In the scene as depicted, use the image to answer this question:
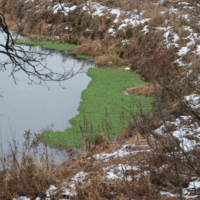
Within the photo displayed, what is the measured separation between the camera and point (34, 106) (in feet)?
25.7

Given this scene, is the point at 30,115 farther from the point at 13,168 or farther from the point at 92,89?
the point at 13,168

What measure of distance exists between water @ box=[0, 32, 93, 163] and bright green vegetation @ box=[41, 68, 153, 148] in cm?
25

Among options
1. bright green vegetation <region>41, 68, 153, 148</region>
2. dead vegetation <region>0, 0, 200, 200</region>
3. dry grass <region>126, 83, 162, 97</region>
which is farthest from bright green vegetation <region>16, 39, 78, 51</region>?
dry grass <region>126, 83, 162, 97</region>

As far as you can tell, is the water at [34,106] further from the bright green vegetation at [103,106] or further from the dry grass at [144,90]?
the dry grass at [144,90]

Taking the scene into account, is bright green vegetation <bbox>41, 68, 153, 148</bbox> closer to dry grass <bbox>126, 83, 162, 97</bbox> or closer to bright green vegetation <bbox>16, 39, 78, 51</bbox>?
dry grass <bbox>126, 83, 162, 97</bbox>

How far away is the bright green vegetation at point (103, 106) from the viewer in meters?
5.87

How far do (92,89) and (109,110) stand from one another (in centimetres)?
196

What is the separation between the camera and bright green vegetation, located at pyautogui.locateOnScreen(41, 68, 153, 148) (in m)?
5.87

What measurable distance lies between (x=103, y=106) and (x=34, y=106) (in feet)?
6.60

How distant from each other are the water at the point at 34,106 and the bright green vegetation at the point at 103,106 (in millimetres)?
255

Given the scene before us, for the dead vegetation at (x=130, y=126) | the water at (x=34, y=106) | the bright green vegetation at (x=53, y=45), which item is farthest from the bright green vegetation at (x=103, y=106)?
the bright green vegetation at (x=53, y=45)

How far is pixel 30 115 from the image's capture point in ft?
23.8

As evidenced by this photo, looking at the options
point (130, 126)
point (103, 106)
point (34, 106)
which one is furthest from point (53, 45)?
point (130, 126)

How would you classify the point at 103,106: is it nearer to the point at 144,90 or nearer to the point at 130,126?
the point at 144,90
